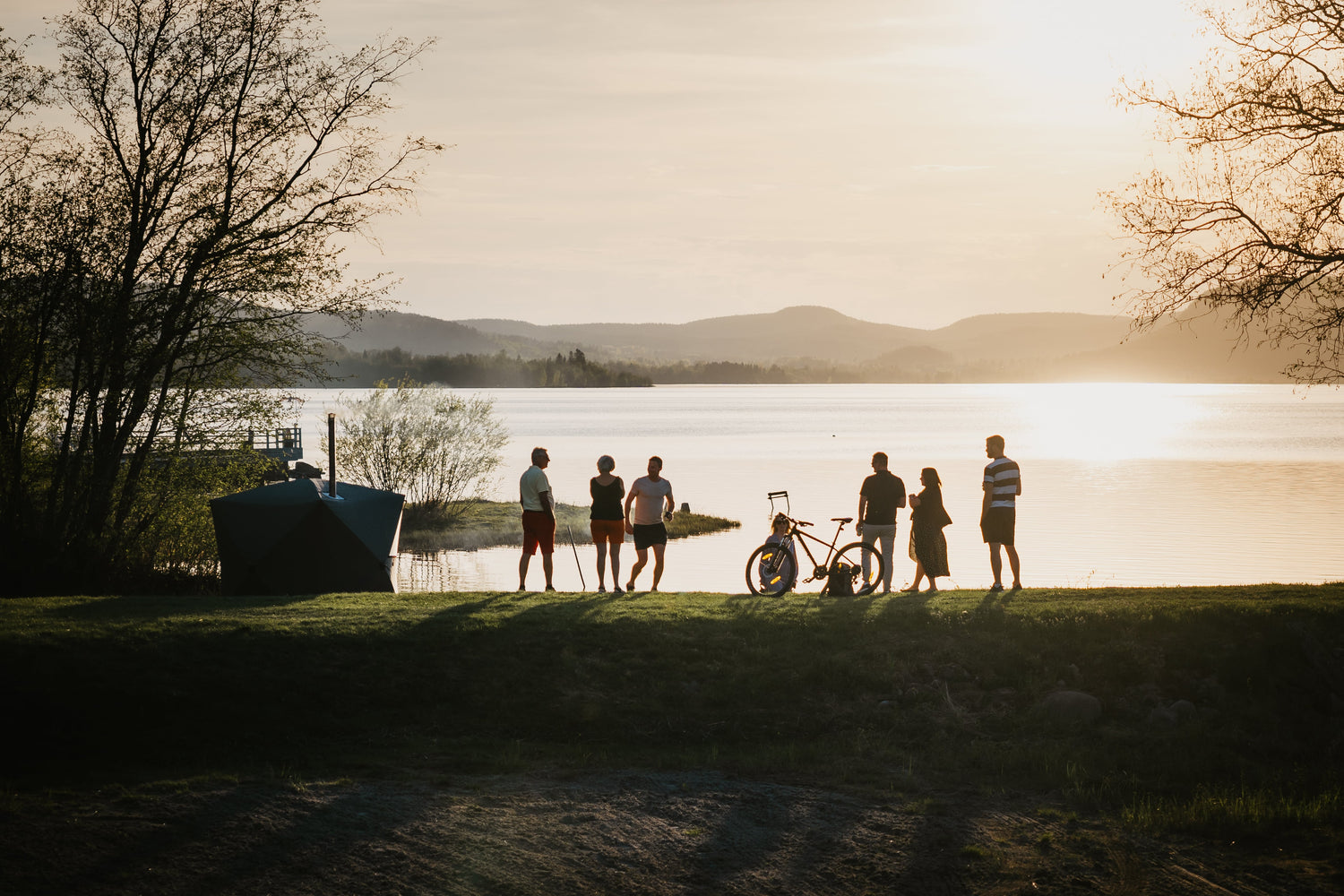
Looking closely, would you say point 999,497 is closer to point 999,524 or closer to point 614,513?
point 999,524

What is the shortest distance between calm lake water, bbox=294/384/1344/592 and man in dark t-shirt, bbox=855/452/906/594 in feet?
17.5

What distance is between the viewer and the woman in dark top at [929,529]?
52.4ft

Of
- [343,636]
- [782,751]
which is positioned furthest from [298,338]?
[782,751]

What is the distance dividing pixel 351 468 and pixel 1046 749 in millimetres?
42512

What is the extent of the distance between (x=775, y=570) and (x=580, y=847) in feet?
27.9

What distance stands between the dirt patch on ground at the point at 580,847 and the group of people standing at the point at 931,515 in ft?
21.9

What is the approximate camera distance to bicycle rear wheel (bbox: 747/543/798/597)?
1625 cm

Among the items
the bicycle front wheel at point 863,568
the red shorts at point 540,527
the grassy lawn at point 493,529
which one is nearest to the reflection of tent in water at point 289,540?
the red shorts at point 540,527

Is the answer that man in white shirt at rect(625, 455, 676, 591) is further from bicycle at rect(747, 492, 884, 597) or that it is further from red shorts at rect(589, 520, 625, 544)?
bicycle at rect(747, 492, 884, 597)

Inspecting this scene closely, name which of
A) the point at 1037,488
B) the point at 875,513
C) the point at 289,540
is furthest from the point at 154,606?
the point at 1037,488

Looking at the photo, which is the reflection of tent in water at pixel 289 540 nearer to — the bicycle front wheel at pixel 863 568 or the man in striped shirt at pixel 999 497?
the bicycle front wheel at pixel 863 568

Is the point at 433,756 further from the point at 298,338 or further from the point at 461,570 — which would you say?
the point at 461,570

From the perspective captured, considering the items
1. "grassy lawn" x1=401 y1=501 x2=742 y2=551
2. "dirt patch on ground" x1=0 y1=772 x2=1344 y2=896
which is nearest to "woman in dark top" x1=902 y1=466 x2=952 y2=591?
"dirt patch on ground" x1=0 y1=772 x2=1344 y2=896

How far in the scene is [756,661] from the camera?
1286cm
